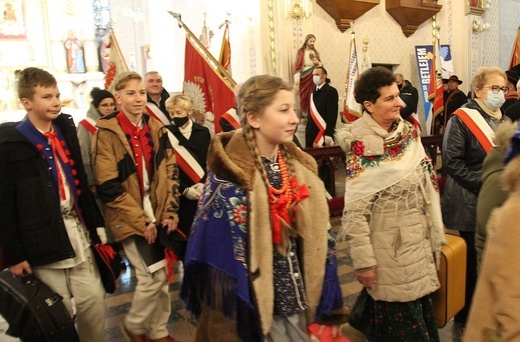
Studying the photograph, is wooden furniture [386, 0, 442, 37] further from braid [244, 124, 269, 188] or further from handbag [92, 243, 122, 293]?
braid [244, 124, 269, 188]

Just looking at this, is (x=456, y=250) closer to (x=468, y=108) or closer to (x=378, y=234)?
(x=378, y=234)

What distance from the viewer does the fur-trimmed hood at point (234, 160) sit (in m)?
1.92

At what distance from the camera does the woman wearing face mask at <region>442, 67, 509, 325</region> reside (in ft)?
10.1

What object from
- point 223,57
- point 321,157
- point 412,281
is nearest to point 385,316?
point 412,281

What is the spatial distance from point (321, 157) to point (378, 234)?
4349mm

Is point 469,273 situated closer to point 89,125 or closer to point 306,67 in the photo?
point 89,125

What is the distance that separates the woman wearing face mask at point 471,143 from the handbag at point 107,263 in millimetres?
2065

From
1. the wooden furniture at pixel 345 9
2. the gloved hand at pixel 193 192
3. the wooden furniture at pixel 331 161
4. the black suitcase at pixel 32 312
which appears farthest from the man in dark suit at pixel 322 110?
the black suitcase at pixel 32 312

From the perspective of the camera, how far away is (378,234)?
2.47m

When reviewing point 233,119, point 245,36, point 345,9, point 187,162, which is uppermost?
point 345,9

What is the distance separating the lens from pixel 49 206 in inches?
99.8

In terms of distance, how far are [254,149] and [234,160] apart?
0.10 metres

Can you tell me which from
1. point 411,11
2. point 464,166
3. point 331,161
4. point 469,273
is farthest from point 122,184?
point 411,11

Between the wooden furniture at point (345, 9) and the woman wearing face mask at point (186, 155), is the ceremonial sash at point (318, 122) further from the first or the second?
the woman wearing face mask at point (186, 155)
